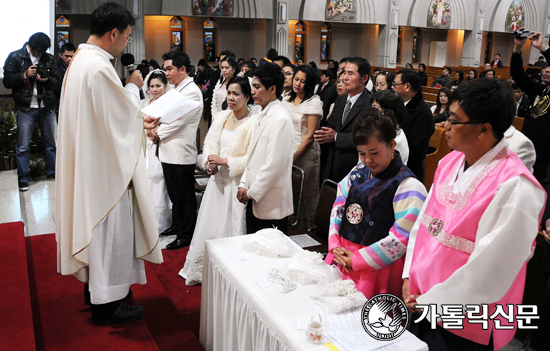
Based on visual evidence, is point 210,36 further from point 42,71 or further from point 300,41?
point 42,71

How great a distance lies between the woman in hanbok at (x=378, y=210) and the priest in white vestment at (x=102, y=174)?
105cm

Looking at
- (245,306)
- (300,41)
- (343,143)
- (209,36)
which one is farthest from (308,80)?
(300,41)

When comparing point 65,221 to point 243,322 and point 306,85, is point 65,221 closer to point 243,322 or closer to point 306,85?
point 243,322

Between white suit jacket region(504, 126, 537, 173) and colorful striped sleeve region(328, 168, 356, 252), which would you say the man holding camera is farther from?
white suit jacket region(504, 126, 537, 173)

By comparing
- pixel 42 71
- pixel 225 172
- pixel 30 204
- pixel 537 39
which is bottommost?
pixel 30 204

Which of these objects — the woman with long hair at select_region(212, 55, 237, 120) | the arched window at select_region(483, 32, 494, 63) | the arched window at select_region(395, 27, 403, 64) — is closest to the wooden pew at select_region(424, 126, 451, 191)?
the woman with long hair at select_region(212, 55, 237, 120)

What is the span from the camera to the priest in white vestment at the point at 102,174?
227cm

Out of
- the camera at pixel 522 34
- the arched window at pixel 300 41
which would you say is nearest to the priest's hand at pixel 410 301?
the camera at pixel 522 34

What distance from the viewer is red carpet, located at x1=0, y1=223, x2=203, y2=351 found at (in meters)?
2.32

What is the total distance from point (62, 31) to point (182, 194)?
13.0 meters

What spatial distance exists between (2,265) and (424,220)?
245 centimetres

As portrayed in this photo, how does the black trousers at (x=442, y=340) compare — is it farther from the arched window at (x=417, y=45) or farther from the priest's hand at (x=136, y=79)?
the arched window at (x=417, y=45)

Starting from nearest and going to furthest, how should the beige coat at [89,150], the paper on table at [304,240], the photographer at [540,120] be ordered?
1. the beige coat at [89,150]
2. the paper on table at [304,240]
3. the photographer at [540,120]

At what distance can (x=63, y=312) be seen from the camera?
103 inches
